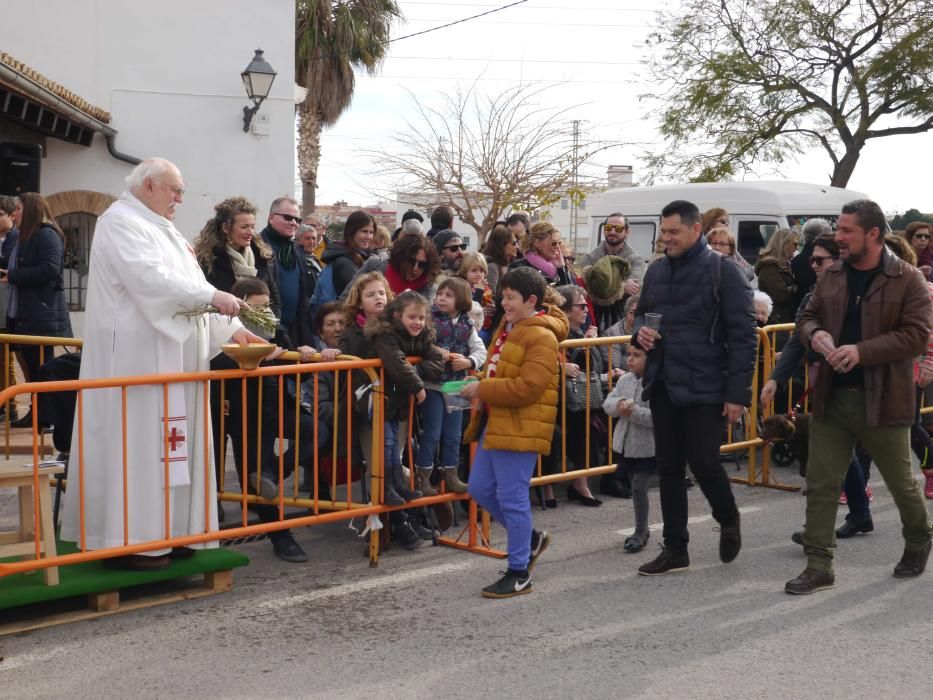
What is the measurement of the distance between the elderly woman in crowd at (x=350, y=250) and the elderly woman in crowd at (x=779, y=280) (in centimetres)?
353

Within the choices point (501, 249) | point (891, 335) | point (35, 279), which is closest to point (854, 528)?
point (891, 335)

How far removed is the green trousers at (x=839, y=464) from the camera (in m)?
5.61

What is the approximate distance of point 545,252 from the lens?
346 inches

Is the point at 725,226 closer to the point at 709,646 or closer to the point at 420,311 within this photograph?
the point at 420,311

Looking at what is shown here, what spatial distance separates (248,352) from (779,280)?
18.4ft

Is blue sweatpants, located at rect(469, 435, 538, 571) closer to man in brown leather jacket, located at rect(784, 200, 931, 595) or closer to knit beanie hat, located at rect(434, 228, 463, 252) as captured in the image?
man in brown leather jacket, located at rect(784, 200, 931, 595)

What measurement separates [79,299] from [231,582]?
1172cm

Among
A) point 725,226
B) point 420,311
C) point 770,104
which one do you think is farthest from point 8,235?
point 770,104

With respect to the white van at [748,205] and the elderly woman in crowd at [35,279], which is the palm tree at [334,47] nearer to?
the white van at [748,205]

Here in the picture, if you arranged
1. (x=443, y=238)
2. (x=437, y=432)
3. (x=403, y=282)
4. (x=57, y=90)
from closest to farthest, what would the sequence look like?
(x=437, y=432)
(x=403, y=282)
(x=443, y=238)
(x=57, y=90)

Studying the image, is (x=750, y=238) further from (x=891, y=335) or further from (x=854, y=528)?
(x=891, y=335)

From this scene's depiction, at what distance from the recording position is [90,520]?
521cm

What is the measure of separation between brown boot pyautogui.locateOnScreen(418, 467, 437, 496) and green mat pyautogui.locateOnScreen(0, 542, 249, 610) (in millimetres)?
1243

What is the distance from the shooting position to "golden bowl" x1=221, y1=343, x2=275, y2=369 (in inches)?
209
